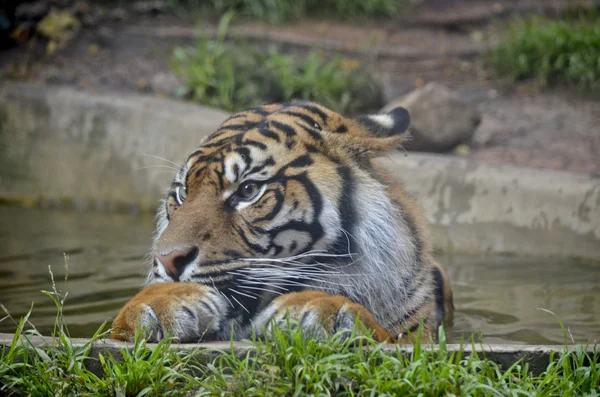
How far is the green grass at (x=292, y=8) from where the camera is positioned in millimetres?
11852

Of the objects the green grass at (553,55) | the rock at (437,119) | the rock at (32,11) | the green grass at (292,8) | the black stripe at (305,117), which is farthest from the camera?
the green grass at (292,8)

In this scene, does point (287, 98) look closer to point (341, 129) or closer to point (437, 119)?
point (437, 119)

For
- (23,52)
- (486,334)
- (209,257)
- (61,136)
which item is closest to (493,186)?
(486,334)

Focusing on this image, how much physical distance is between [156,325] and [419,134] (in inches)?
206

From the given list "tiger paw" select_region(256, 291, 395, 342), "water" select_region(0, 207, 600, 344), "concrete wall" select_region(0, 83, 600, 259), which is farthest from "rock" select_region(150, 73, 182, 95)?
"tiger paw" select_region(256, 291, 395, 342)

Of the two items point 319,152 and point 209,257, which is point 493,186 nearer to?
point 319,152

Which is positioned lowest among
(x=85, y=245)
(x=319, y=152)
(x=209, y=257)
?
(x=85, y=245)

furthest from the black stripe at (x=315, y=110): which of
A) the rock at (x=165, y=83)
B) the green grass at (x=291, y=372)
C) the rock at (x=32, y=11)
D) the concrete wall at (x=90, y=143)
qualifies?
the rock at (x=32, y=11)

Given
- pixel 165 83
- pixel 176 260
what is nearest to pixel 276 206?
pixel 176 260

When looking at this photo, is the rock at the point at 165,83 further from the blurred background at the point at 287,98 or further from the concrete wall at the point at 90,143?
the concrete wall at the point at 90,143

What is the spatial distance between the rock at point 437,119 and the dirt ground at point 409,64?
0.84 feet

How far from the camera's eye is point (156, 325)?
2.90 metres

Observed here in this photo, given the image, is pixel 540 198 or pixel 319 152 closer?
pixel 319 152

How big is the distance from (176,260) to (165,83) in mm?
6116
